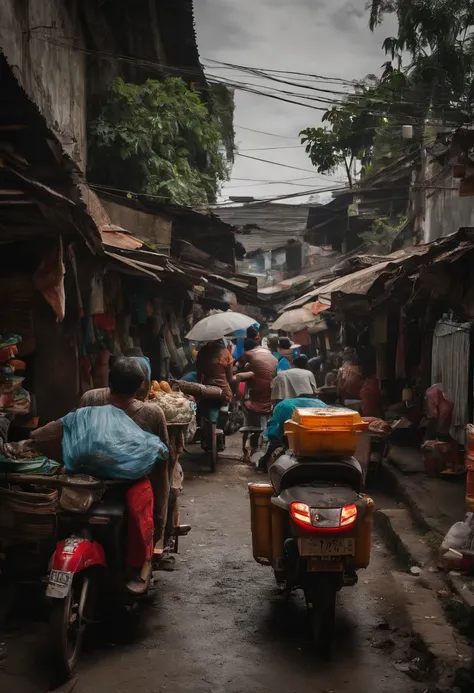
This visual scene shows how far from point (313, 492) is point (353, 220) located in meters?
25.4

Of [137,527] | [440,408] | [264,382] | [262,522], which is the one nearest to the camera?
[137,527]

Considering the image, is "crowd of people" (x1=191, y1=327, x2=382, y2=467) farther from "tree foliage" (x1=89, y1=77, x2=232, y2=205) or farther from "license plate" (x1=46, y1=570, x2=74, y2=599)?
"license plate" (x1=46, y1=570, x2=74, y2=599)

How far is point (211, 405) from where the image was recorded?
12.1 metres

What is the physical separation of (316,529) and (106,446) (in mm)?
1493

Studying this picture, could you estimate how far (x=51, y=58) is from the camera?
1129 centimetres

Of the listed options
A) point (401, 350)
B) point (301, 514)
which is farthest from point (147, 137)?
point (301, 514)

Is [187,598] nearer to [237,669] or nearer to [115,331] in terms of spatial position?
[237,669]

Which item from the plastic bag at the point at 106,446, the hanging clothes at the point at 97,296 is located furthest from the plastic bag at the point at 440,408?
the plastic bag at the point at 106,446

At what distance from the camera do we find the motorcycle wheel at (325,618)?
484 cm

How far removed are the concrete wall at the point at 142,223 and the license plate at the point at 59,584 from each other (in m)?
10.8

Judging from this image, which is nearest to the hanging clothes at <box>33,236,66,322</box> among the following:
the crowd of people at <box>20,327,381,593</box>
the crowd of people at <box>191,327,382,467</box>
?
the crowd of people at <box>20,327,381,593</box>

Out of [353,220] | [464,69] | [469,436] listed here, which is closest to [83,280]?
[469,436]

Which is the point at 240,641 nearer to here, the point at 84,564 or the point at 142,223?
the point at 84,564

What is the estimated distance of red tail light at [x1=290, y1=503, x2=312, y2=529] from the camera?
4902mm
